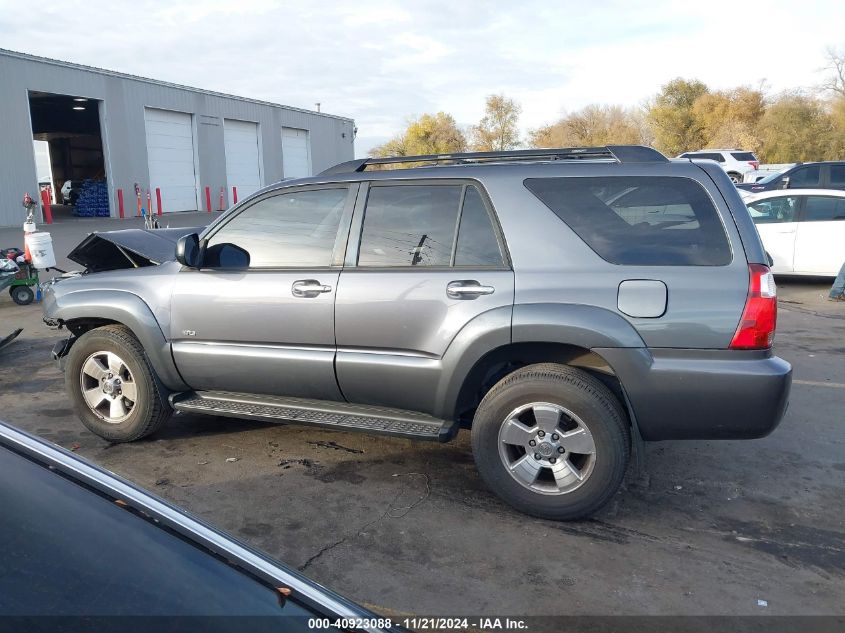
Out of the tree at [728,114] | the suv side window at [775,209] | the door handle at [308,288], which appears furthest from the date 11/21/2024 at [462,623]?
the tree at [728,114]

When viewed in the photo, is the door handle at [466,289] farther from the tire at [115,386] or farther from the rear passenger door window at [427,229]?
the tire at [115,386]

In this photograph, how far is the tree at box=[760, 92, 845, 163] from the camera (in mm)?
39219

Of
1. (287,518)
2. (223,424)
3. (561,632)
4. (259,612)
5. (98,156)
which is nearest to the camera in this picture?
(259,612)

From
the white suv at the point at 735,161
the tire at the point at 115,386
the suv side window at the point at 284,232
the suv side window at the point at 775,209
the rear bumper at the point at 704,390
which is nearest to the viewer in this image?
the rear bumper at the point at 704,390

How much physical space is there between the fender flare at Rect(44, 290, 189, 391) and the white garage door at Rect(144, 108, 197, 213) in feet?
83.3

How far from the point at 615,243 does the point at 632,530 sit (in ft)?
5.04

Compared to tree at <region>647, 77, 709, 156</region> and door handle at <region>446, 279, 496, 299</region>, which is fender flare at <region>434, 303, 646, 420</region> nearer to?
door handle at <region>446, 279, 496, 299</region>

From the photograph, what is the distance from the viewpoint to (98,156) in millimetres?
39656

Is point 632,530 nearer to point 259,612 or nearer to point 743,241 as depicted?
point 743,241

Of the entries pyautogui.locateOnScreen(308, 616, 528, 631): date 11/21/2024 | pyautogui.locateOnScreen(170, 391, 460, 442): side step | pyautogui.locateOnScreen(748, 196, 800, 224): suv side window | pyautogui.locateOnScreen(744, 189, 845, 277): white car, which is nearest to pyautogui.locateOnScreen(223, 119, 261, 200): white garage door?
pyautogui.locateOnScreen(748, 196, 800, 224): suv side window

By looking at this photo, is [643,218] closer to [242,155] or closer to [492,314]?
[492,314]

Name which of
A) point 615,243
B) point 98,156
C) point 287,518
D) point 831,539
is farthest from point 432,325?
point 98,156

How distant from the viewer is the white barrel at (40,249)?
33.7ft

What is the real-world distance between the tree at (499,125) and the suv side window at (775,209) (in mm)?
40659
